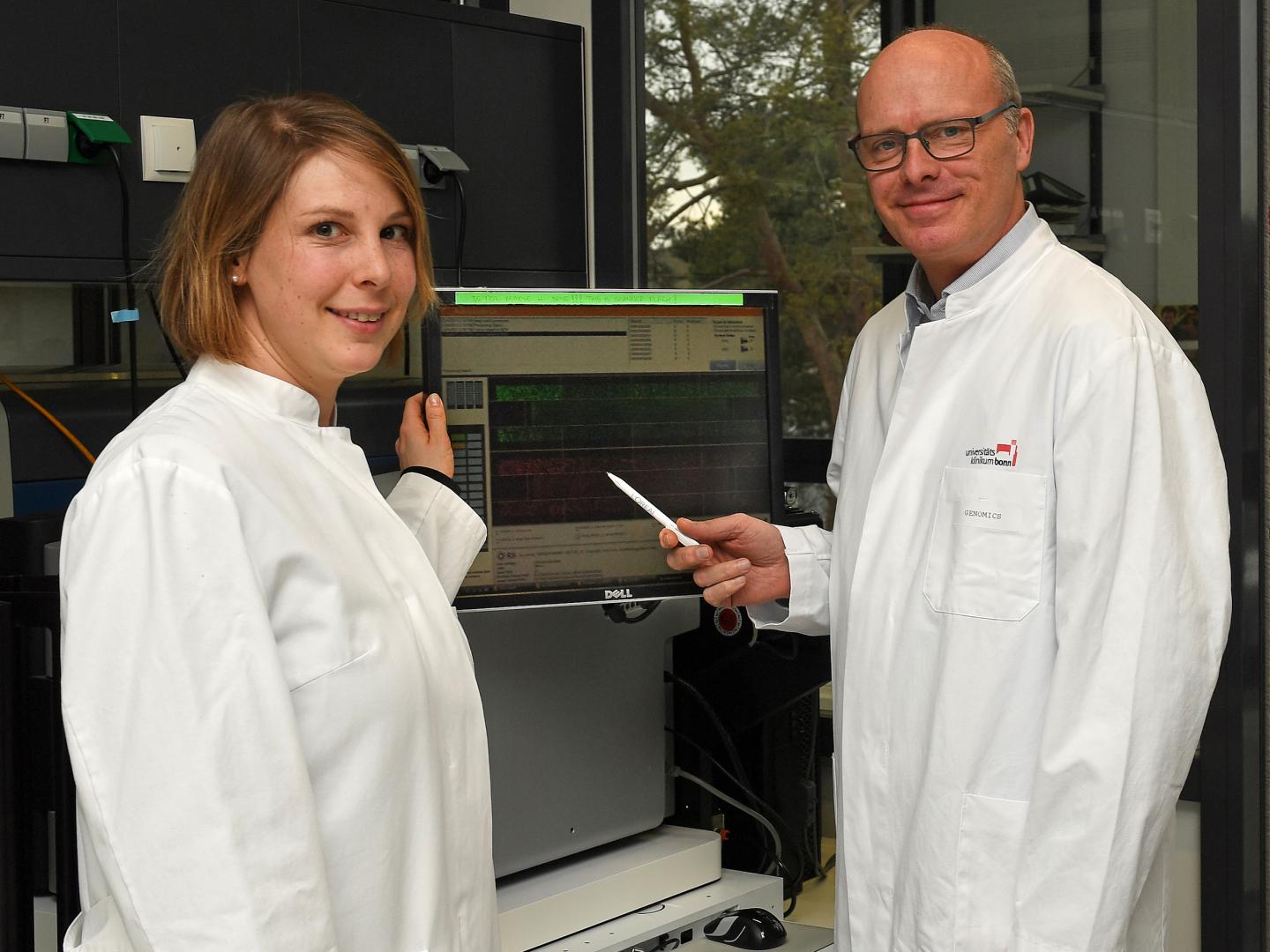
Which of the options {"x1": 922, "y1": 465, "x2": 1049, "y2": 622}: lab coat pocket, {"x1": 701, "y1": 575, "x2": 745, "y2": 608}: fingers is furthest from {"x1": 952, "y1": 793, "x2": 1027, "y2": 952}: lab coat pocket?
{"x1": 701, "y1": 575, "x2": 745, "y2": 608}: fingers

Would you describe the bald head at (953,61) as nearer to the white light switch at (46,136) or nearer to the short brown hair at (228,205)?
the short brown hair at (228,205)

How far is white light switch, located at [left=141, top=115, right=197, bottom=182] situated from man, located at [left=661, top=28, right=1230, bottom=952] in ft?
3.02

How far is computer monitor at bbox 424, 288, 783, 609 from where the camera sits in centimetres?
153

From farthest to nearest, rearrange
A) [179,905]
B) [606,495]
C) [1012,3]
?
1. [1012,3]
2. [606,495]
3. [179,905]

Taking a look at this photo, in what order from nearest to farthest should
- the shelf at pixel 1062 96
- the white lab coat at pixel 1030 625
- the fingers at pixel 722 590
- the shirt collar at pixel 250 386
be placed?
the shirt collar at pixel 250 386
the white lab coat at pixel 1030 625
the fingers at pixel 722 590
the shelf at pixel 1062 96

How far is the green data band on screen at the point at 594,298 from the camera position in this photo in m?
1.53

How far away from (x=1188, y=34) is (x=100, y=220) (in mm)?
1424

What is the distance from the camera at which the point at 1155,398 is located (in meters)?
1.22

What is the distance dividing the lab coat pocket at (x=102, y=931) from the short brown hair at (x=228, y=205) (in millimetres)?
449

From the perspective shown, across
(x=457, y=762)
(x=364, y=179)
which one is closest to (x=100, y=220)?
(x=364, y=179)

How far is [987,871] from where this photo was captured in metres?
1.27

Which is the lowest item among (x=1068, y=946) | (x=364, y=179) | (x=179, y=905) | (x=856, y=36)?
(x=1068, y=946)

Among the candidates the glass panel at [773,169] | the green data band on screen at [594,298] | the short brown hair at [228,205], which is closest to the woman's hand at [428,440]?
the green data band on screen at [594,298]

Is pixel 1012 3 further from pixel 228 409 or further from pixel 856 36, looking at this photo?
pixel 228 409
